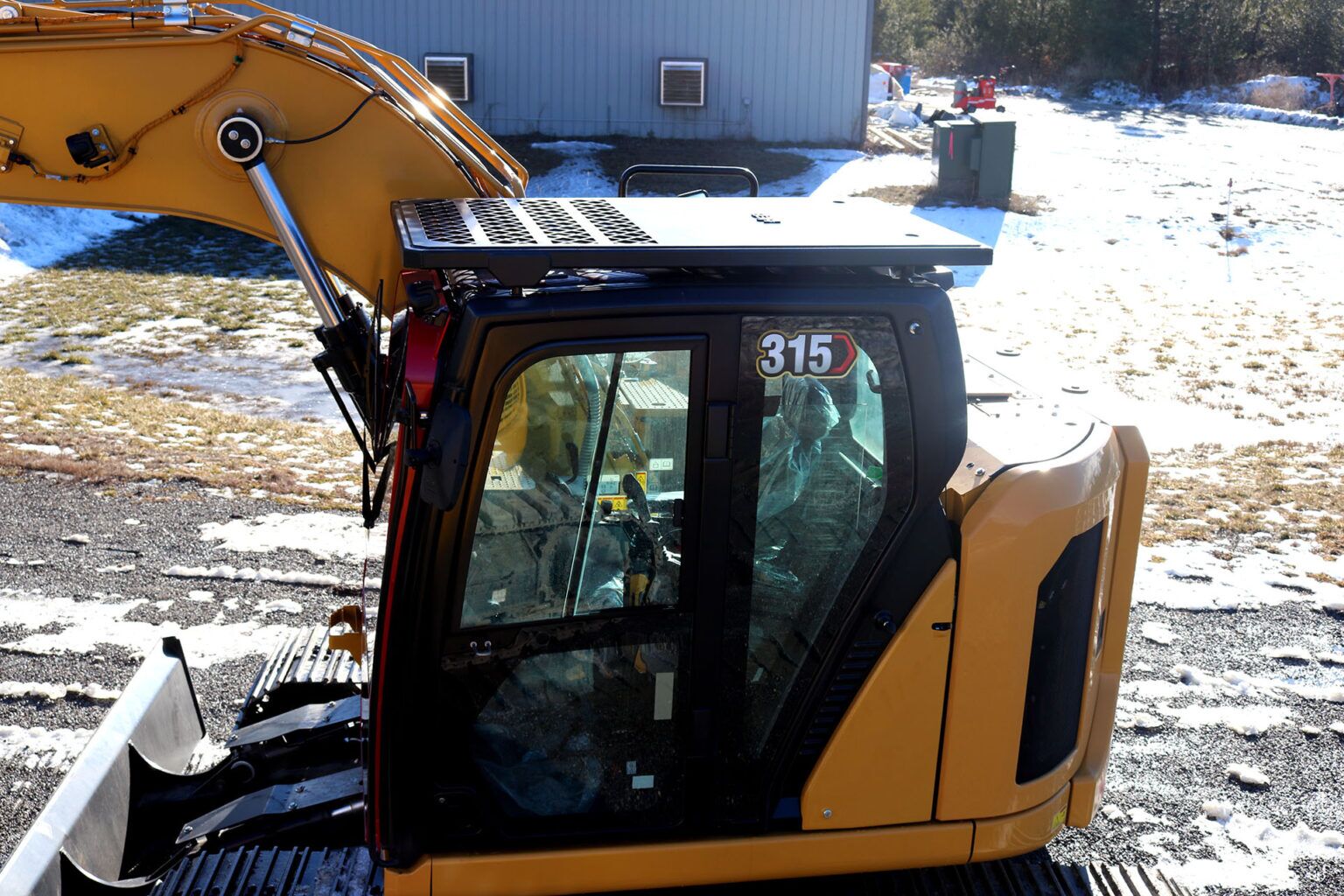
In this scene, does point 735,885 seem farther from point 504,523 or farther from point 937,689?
point 504,523

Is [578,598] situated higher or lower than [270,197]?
lower

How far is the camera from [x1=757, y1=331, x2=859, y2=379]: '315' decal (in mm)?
3016

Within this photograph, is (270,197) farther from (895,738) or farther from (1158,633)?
(1158,633)

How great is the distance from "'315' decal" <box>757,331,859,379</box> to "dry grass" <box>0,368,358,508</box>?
5.86 meters

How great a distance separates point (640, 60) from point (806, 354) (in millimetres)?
20459

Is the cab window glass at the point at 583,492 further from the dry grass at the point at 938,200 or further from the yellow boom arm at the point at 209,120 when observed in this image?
the dry grass at the point at 938,200

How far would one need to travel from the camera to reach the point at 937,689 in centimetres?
328

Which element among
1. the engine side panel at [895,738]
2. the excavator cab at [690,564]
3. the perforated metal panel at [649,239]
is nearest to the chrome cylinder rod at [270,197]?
the perforated metal panel at [649,239]

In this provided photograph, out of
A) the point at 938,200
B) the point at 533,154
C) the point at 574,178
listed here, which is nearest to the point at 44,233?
the point at 533,154

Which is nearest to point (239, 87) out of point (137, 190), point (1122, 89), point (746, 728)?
point (137, 190)

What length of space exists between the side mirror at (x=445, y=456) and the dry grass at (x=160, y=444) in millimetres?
5739

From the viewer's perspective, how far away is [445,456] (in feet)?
9.12

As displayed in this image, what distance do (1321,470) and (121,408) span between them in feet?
31.8

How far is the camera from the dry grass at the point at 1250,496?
8109 millimetres
